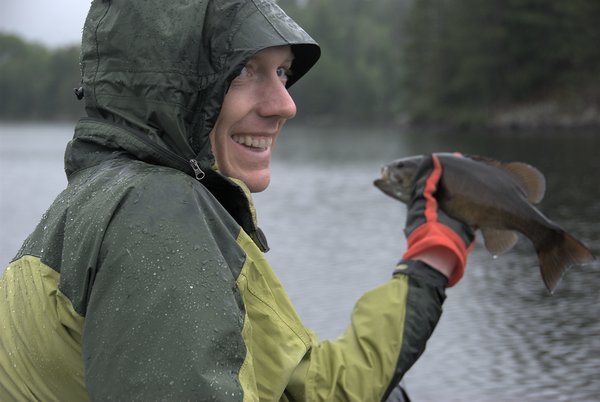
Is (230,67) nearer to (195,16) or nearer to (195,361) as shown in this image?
(195,16)

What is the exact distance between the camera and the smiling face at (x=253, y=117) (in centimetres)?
224

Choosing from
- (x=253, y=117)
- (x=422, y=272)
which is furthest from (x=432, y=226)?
(x=253, y=117)

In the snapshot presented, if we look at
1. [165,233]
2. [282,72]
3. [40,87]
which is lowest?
[40,87]

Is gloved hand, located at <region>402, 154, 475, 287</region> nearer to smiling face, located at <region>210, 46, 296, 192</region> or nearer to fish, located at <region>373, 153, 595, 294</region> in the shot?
fish, located at <region>373, 153, 595, 294</region>

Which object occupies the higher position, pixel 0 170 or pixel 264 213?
pixel 264 213

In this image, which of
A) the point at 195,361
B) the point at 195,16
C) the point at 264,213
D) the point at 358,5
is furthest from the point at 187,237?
the point at 358,5

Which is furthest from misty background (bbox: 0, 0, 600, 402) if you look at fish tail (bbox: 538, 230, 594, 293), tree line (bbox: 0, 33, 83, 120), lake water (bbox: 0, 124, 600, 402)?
tree line (bbox: 0, 33, 83, 120)

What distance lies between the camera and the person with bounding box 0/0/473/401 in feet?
5.79

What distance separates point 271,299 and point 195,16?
2.20 ft

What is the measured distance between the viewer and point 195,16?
80.8 inches

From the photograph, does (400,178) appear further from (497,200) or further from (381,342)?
(381,342)

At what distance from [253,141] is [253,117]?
0.21ft

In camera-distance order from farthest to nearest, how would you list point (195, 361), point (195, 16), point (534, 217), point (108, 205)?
point (534, 217) < point (195, 16) < point (108, 205) < point (195, 361)

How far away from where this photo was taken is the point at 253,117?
2.29 metres
